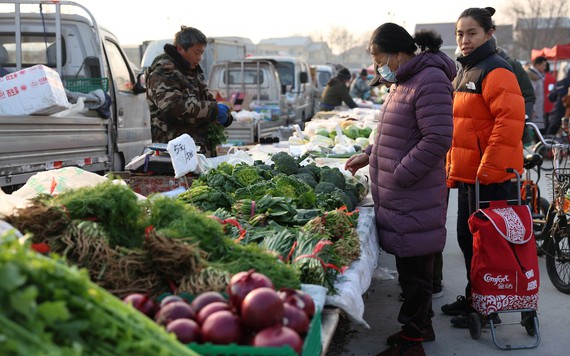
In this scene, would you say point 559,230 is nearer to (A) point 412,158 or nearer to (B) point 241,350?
(A) point 412,158

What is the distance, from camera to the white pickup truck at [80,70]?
22.6 ft

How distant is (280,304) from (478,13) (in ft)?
10.9

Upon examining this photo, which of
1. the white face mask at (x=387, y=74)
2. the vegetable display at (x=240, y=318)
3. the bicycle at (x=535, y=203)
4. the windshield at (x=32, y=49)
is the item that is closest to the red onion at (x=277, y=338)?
the vegetable display at (x=240, y=318)

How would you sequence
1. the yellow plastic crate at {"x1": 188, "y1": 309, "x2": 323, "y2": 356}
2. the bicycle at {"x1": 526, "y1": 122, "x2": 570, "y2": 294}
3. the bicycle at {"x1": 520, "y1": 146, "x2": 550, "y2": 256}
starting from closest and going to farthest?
the yellow plastic crate at {"x1": 188, "y1": 309, "x2": 323, "y2": 356}, the bicycle at {"x1": 526, "y1": 122, "x2": 570, "y2": 294}, the bicycle at {"x1": 520, "y1": 146, "x2": 550, "y2": 256}

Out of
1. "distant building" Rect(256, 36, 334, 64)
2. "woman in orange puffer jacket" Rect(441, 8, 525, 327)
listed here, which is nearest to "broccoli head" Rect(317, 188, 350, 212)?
"woman in orange puffer jacket" Rect(441, 8, 525, 327)

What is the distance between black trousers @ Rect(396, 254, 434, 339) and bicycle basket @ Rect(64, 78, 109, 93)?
185 inches

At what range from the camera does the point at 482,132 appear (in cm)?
477

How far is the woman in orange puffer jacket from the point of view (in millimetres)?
4605

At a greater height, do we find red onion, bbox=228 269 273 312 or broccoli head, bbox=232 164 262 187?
red onion, bbox=228 269 273 312

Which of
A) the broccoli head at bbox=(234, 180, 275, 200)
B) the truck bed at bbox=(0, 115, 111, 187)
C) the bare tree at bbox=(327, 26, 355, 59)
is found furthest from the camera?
the bare tree at bbox=(327, 26, 355, 59)

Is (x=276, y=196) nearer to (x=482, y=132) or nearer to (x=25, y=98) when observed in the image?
(x=482, y=132)

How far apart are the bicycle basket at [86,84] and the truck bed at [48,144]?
1.52ft

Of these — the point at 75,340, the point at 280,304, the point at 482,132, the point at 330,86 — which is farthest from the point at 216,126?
the point at 330,86

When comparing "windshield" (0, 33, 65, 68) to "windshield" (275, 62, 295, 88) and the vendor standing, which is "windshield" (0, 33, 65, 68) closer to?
the vendor standing
